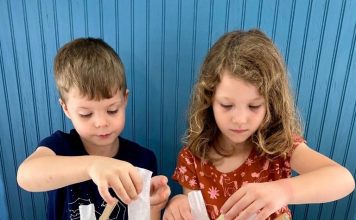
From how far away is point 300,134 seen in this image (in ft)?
2.87

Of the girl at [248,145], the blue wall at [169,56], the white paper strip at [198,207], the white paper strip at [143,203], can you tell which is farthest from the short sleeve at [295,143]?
the white paper strip at [143,203]

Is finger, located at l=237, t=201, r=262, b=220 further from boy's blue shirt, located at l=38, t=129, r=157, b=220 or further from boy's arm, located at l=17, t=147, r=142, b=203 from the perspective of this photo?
boy's blue shirt, located at l=38, t=129, r=157, b=220

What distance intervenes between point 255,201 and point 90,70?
1.40 feet

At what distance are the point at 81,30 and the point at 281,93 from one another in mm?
510

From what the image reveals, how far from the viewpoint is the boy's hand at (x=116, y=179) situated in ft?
1.94

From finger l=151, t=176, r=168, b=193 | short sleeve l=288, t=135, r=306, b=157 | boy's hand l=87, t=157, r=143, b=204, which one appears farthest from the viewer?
short sleeve l=288, t=135, r=306, b=157

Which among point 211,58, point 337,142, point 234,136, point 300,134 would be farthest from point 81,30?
point 337,142

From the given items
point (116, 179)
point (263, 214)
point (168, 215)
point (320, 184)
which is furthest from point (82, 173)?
point (320, 184)

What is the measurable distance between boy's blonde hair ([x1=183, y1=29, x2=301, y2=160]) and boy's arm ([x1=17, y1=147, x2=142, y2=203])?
0.27m

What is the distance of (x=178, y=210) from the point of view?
767 millimetres

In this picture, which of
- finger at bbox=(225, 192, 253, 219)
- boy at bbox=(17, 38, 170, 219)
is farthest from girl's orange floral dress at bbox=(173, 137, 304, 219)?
finger at bbox=(225, 192, 253, 219)

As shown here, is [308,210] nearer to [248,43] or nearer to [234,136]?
[234,136]

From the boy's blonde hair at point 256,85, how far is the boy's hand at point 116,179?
0.27 meters

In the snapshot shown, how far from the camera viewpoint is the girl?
2.19 ft
